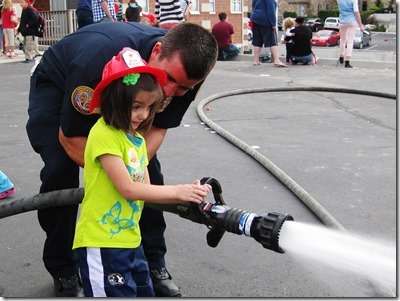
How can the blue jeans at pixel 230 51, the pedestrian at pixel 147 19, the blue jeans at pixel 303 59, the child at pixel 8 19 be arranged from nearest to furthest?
the blue jeans at pixel 303 59
the pedestrian at pixel 147 19
the child at pixel 8 19
the blue jeans at pixel 230 51

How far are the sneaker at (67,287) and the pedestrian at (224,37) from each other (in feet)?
42.2

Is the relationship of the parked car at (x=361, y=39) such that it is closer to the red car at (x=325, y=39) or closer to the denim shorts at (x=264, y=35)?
the red car at (x=325, y=39)

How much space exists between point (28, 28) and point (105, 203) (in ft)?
42.2

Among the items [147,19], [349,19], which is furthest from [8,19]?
[349,19]

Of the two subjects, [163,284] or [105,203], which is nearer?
[105,203]

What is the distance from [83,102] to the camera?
104 inches

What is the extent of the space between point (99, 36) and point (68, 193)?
74 cm

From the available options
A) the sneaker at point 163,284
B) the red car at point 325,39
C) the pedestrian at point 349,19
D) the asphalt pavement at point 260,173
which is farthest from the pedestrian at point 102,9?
the red car at point 325,39

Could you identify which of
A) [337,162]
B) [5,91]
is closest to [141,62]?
[337,162]

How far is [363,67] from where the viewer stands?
13320mm

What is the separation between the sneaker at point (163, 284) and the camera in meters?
3.11

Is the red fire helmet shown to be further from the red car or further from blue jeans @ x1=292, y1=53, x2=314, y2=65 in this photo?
the red car

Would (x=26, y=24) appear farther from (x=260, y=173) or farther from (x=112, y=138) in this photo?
(x=112, y=138)

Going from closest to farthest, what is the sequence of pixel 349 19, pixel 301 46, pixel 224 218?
pixel 224 218 → pixel 349 19 → pixel 301 46
